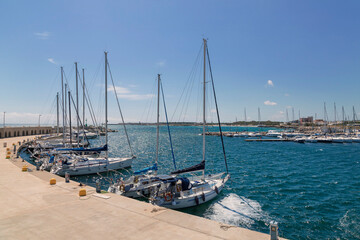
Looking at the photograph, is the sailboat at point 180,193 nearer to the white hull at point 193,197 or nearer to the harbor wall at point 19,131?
the white hull at point 193,197

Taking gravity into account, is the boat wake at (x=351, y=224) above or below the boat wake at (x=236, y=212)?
below

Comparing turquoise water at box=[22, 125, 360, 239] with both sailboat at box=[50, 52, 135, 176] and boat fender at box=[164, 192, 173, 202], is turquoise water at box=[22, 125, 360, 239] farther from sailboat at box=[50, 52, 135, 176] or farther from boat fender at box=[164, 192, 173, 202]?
boat fender at box=[164, 192, 173, 202]

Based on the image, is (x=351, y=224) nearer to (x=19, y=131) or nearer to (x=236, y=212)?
(x=236, y=212)

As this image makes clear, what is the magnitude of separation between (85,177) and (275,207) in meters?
26.6

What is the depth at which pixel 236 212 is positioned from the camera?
19.4 meters

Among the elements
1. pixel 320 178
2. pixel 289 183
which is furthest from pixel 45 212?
pixel 320 178

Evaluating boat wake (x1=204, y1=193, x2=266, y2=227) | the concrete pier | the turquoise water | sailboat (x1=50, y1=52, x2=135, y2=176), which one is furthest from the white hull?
sailboat (x1=50, y1=52, x2=135, y2=176)

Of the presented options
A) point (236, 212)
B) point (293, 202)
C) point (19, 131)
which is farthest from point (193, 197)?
point (19, 131)

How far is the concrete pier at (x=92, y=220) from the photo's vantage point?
1069 centimetres

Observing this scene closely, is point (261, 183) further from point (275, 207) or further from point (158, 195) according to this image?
point (158, 195)

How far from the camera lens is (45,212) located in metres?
13.4

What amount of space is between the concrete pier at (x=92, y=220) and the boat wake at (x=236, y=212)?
20.3 feet

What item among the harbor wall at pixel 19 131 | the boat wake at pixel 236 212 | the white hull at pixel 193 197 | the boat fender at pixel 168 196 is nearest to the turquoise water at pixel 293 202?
the boat wake at pixel 236 212

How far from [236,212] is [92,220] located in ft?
41.9
